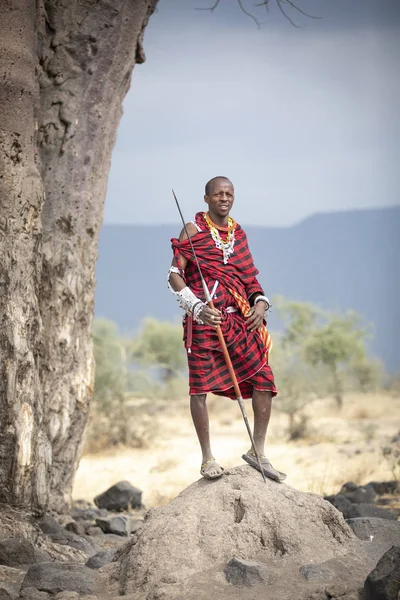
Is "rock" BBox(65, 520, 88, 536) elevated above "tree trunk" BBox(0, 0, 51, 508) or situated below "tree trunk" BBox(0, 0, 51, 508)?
below

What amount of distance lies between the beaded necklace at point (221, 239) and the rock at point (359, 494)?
14.3 ft

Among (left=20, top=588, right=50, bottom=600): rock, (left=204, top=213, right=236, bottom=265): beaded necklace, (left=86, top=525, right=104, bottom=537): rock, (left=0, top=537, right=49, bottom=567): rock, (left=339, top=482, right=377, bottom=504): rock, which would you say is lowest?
(left=20, top=588, right=50, bottom=600): rock

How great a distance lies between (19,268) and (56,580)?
2.51 m

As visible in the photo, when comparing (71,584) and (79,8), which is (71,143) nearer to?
(79,8)

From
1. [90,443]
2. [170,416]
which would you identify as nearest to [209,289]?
[90,443]

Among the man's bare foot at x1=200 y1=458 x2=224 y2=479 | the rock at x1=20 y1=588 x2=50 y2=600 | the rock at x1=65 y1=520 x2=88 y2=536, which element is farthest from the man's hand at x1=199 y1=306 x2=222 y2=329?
the rock at x1=65 y1=520 x2=88 y2=536

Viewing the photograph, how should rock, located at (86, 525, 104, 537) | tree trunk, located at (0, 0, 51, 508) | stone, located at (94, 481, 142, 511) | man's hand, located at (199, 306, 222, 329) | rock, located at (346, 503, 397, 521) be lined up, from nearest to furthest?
1. man's hand, located at (199, 306, 222, 329)
2. tree trunk, located at (0, 0, 51, 508)
3. rock, located at (346, 503, 397, 521)
4. rock, located at (86, 525, 104, 537)
5. stone, located at (94, 481, 142, 511)

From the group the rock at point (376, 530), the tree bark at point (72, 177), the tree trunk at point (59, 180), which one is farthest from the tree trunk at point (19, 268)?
the rock at point (376, 530)

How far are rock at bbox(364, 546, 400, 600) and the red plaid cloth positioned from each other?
4.99 feet

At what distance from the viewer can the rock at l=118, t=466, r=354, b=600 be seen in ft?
15.8

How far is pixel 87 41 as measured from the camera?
741cm

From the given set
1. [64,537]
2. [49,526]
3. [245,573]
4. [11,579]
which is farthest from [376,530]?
[49,526]

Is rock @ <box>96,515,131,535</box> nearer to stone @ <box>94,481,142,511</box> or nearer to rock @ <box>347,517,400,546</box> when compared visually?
stone @ <box>94,481,142,511</box>

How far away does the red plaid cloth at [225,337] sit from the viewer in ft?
17.7
